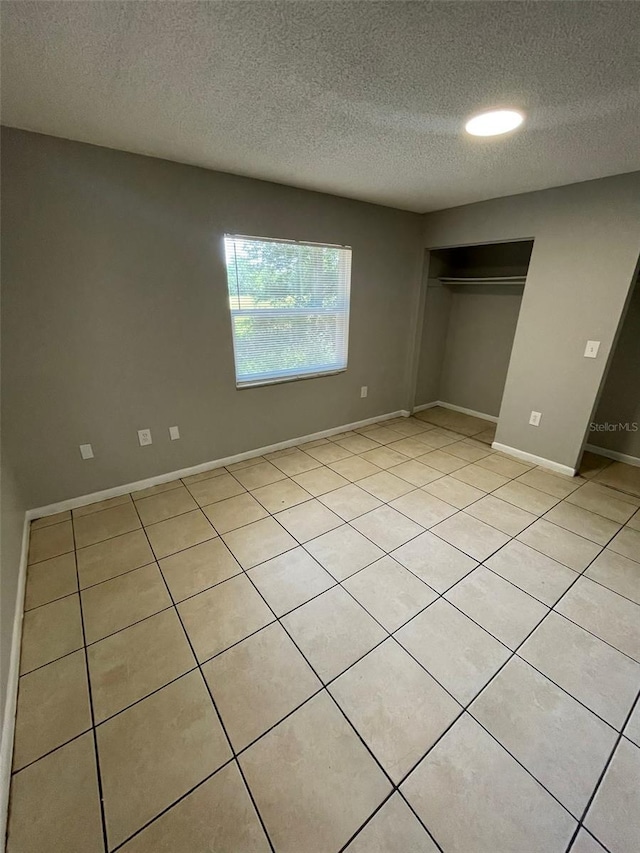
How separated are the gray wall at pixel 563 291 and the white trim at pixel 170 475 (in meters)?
1.74

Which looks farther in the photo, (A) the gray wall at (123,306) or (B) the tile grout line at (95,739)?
(A) the gray wall at (123,306)

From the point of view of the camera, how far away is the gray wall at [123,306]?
1.92m

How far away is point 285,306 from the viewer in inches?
115

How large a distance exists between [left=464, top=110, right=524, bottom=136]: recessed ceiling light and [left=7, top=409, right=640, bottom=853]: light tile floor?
2221mm

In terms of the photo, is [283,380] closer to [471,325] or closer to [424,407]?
[424,407]

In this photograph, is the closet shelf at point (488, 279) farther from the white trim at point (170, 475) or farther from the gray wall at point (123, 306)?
the white trim at point (170, 475)

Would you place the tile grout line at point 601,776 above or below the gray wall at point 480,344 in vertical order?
below

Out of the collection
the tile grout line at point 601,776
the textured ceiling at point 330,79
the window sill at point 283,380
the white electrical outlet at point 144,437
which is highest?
the textured ceiling at point 330,79

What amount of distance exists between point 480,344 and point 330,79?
3418 millimetres

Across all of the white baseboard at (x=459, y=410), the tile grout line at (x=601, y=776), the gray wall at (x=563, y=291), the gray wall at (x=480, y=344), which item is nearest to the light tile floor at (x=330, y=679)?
the tile grout line at (x=601, y=776)

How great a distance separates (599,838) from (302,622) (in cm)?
112

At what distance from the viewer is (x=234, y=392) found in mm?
2881

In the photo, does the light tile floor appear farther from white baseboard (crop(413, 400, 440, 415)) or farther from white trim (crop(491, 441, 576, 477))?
white baseboard (crop(413, 400, 440, 415))

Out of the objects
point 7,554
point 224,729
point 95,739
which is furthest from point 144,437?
point 224,729
